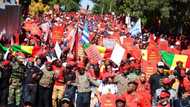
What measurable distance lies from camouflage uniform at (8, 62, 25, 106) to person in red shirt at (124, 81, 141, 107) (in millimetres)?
3826

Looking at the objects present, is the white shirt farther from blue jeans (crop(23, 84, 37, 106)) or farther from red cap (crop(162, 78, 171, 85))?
blue jeans (crop(23, 84, 37, 106))

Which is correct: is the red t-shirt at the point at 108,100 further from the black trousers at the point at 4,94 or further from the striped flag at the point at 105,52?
the striped flag at the point at 105,52

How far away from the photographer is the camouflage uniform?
64.2 ft

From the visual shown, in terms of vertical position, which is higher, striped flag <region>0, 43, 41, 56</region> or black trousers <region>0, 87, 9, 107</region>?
striped flag <region>0, 43, 41, 56</region>

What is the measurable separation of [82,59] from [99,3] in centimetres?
13298

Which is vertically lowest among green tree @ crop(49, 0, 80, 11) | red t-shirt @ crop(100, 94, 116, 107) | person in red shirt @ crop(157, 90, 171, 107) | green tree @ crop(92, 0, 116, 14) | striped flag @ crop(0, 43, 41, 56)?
green tree @ crop(92, 0, 116, 14)

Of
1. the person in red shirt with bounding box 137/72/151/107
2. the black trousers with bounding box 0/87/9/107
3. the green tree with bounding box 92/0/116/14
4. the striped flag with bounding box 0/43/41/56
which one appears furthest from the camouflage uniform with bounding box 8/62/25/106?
the green tree with bounding box 92/0/116/14

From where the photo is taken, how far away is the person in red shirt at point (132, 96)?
52.7 feet

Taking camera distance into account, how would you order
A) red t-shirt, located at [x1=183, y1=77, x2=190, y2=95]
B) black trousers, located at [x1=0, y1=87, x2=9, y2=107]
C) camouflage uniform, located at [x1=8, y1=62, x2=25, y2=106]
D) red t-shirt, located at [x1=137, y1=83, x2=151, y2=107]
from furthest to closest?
black trousers, located at [x1=0, y1=87, x2=9, y2=107], camouflage uniform, located at [x1=8, y1=62, x2=25, y2=106], red t-shirt, located at [x1=183, y1=77, x2=190, y2=95], red t-shirt, located at [x1=137, y1=83, x2=151, y2=107]

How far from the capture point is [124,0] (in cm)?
7319

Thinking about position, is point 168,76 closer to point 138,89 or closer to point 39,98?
point 138,89

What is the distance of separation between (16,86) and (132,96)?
165 inches

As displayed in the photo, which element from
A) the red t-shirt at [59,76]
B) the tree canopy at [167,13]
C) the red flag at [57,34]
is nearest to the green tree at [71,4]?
the tree canopy at [167,13]

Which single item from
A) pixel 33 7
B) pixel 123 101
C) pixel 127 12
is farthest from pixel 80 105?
pixel 33 7
